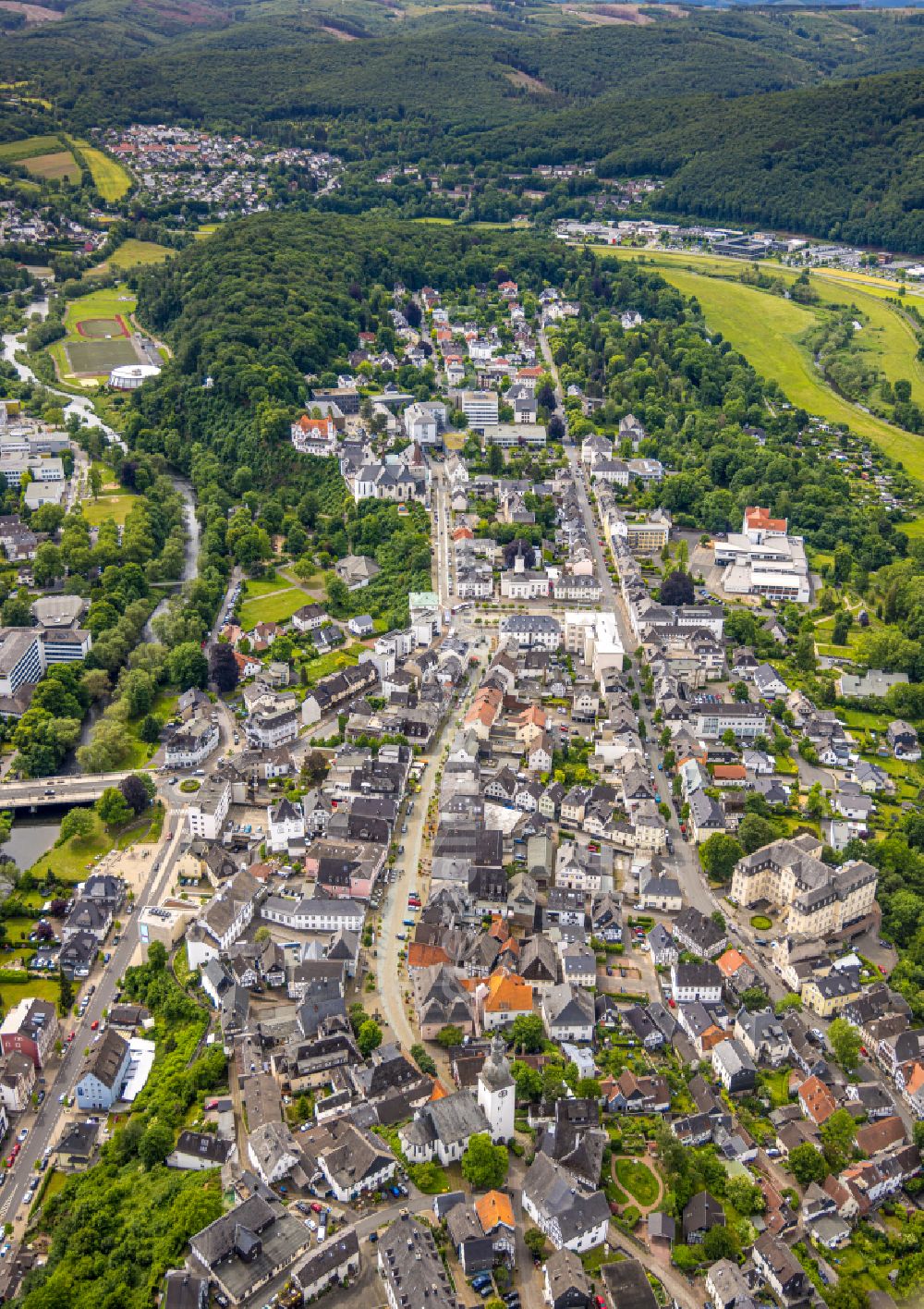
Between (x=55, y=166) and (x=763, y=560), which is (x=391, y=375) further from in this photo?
(x=55, y=166)

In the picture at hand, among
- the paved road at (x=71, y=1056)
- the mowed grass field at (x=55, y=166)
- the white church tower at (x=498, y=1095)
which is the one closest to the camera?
the white church tower at (x=498, y=1095)

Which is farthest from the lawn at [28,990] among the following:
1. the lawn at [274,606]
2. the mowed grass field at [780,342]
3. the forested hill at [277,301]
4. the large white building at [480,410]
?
the mowed grass field at [780,342]

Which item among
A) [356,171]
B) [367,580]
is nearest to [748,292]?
[356,171]

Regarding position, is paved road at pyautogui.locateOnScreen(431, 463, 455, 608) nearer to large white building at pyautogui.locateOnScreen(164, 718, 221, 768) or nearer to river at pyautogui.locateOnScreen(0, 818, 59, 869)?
large white building at pyautogui.locateOnScreen(164, 718, 221, 768)

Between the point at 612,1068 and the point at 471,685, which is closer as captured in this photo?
the point at 612,1068

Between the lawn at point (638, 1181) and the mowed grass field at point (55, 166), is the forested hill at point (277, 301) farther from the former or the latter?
the lawn at point (638, 1181)

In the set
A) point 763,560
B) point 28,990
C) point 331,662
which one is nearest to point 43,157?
point 331,662

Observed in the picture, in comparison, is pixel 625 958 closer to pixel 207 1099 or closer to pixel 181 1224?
pixel 207 1099
